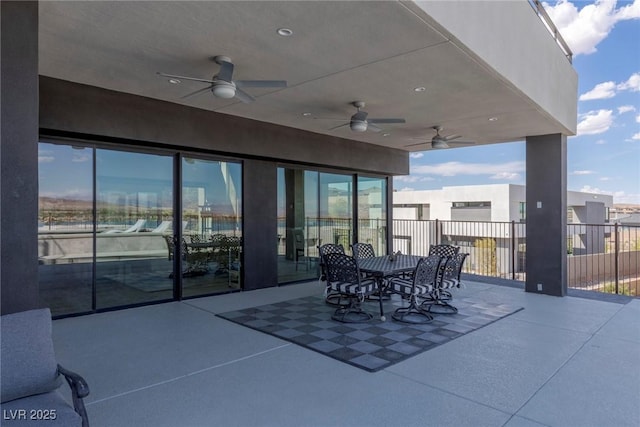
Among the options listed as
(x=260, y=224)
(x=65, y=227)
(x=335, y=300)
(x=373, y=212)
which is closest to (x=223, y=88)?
(x=65, y=227)

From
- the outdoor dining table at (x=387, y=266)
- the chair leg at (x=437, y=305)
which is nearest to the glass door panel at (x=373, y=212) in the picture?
the outdoor dining table at (x=387, y=266)

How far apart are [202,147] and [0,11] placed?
379 centimetres

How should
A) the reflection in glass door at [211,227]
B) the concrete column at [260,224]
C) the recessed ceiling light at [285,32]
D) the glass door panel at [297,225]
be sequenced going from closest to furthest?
1. the recessed ceiling light at [285,32]
2. the reflection in glass door at [211,227]
3. the concrete column at [260,224]
4. the glass door panel at [297,225]

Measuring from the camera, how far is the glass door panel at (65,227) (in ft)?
16.5

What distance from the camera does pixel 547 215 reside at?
710 centimetres

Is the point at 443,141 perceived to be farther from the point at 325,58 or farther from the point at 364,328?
the point at 364,328

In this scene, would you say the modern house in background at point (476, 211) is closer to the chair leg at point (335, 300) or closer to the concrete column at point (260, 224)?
the concrete column at point (260, 224)

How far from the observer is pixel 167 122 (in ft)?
18.6

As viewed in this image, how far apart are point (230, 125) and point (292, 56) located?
283 cm

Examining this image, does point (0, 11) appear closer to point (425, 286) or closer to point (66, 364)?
point (66, 364)

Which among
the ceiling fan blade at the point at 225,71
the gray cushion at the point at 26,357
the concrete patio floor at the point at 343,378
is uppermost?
the ceiling fan blade at the point at 225,71

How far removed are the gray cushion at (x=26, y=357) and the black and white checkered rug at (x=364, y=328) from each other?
7.91ft

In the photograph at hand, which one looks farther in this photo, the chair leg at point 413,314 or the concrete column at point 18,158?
the chair leg at point 413,314

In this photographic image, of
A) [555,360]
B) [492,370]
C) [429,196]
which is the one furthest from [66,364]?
[429,196]
